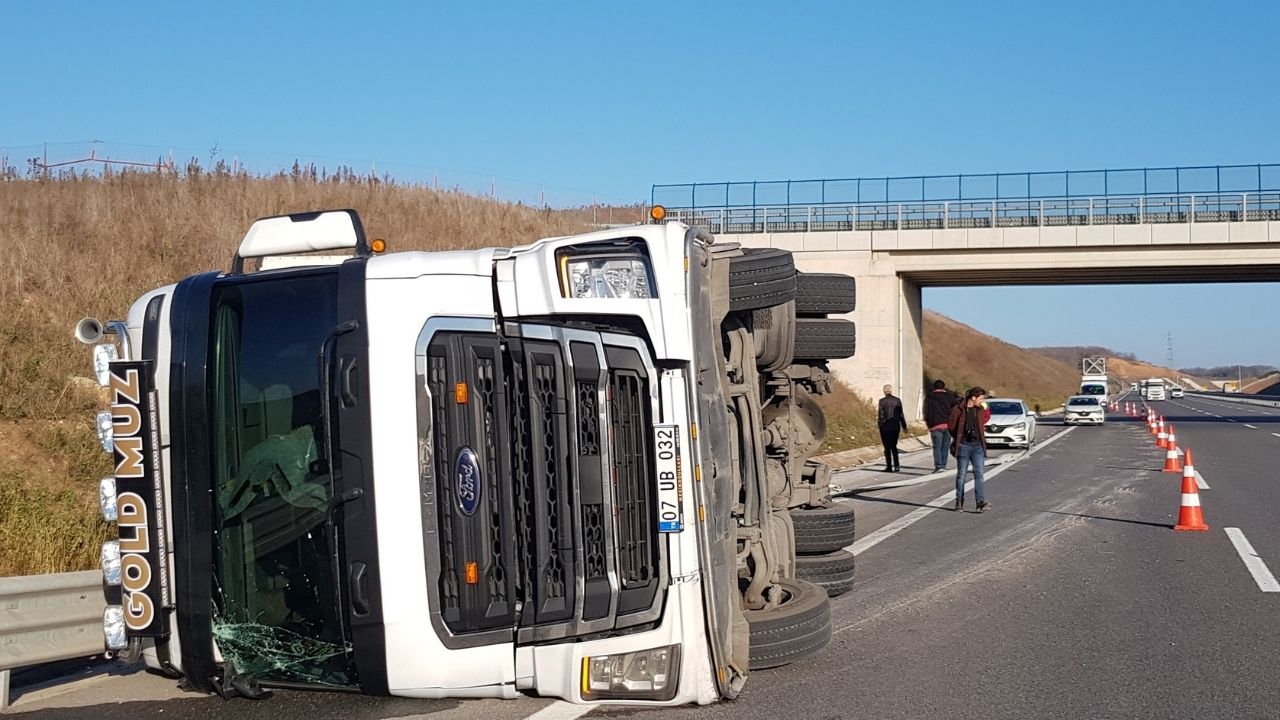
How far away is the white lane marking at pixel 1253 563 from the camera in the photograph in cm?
Result: 954

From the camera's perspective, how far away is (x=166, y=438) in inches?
202

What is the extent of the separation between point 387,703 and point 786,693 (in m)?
2.00

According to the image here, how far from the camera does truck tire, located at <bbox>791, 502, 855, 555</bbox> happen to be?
8523 mm

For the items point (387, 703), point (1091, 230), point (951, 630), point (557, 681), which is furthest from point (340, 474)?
point (1091, 230)

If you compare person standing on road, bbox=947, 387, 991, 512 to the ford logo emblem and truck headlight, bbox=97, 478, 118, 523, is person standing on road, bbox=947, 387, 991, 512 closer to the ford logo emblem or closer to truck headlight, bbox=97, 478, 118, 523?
the ford logo emblem

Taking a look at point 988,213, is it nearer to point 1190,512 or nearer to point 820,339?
point 1190,512

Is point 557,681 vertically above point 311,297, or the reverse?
point 311,297

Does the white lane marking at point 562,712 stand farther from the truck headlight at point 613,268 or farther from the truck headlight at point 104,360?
the truck headlight at point 104,360

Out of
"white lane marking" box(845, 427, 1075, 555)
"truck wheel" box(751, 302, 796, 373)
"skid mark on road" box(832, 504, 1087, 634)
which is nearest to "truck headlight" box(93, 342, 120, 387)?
"truck wheel" box(751, 302, 796, 373)

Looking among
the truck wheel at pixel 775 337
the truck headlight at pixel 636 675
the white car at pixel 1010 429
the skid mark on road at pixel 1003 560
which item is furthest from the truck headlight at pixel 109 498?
the white car at pixel 1010 429

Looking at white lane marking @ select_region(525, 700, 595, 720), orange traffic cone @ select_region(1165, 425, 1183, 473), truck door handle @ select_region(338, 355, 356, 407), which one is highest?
truck door handle @ select_region(338, 355, 356, 407)

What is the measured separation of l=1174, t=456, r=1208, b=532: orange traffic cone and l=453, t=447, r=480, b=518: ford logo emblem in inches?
421

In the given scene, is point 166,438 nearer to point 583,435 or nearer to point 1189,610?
point 583,435

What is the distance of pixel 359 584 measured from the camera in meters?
4.73
